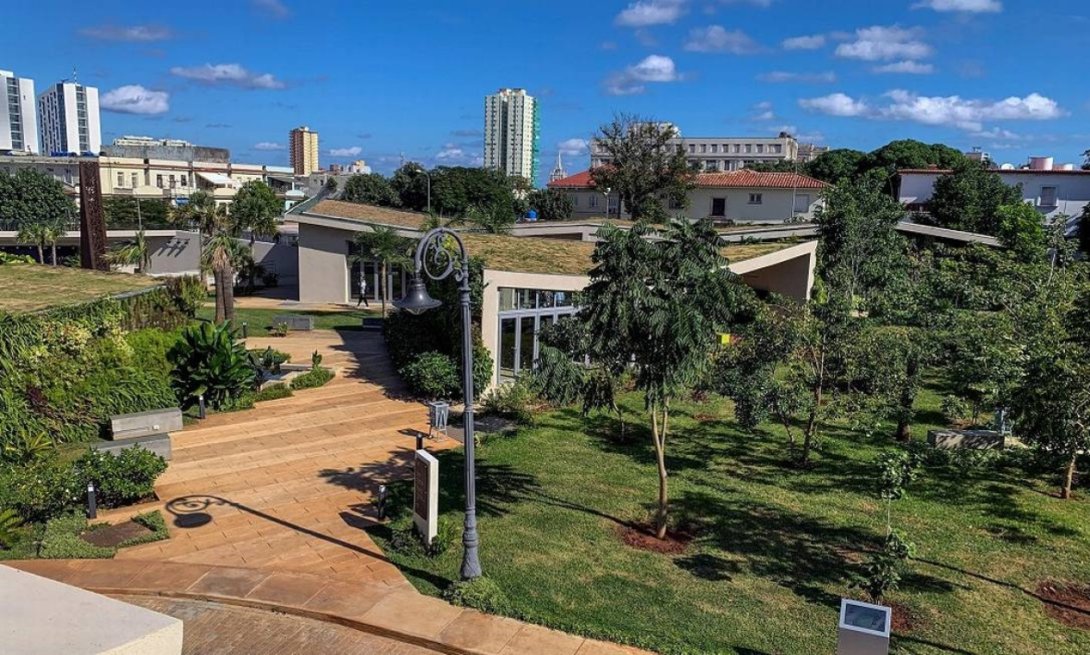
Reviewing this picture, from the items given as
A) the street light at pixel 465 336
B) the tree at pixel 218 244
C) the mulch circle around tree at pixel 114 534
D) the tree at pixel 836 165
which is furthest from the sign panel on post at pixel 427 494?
the tree at pixel 836 165

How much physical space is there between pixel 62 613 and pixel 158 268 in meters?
44.5

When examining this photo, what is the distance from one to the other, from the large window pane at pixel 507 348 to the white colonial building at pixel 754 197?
3272 centimetres

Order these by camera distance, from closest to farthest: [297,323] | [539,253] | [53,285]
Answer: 1. [53,285]
2. [539,253]
3. [297,323]

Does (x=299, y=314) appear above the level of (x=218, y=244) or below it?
below

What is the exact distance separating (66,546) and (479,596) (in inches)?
237

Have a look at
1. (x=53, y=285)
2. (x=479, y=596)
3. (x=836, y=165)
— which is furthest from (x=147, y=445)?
(x=836, y=165)

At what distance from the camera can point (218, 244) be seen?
2881cm

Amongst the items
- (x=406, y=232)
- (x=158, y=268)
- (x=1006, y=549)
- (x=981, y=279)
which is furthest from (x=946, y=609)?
(x=158, y=268)

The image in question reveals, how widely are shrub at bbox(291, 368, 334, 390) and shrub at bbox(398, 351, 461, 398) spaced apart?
2630mm

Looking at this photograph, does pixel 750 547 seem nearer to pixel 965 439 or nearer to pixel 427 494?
pixel 427 494

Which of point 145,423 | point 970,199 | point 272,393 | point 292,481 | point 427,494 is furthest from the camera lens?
point 970,199

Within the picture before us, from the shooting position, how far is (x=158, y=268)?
44.8 m

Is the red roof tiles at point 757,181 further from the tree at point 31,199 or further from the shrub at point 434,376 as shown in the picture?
the tree at point 31,199

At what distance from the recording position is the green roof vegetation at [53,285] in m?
18.3
